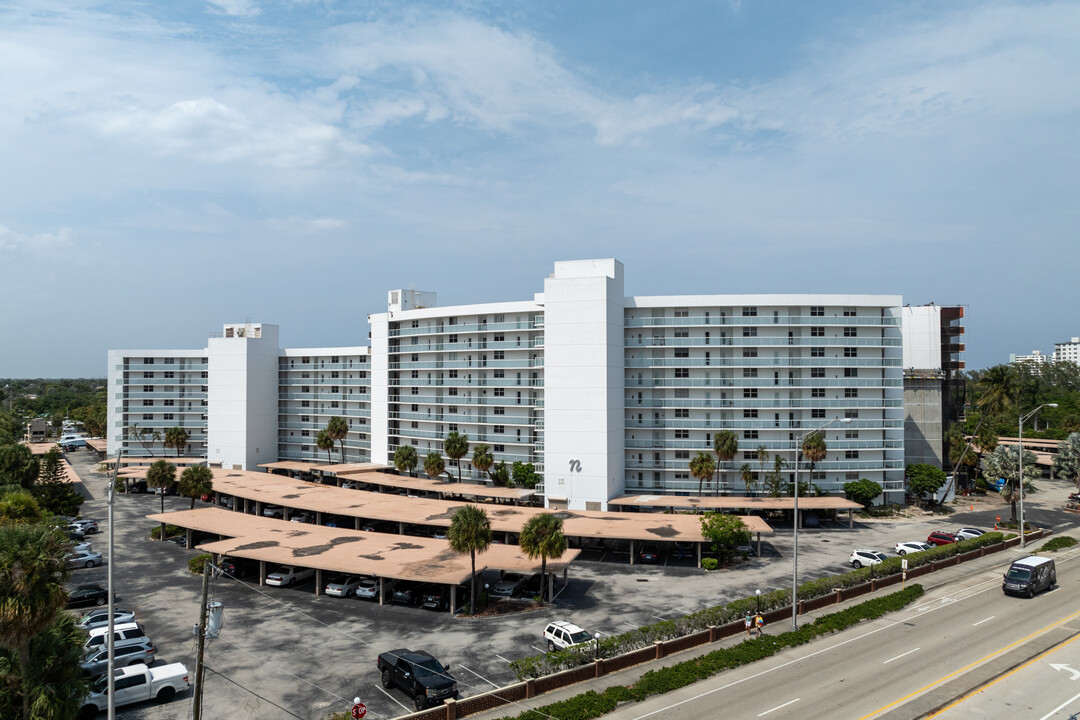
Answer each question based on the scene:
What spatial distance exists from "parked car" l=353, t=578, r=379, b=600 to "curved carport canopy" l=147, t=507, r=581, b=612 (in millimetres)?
1398

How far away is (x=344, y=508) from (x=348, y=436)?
41.9 m

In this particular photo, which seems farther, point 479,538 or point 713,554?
point 713,554

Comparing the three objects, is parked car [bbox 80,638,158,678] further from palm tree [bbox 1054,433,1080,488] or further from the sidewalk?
palm tree [bbox 1054,433,1080,488]

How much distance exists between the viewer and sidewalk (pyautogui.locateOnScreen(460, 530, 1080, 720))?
93.4 feet

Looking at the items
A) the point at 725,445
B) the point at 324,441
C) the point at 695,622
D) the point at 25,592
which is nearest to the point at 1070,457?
the point at 725,445

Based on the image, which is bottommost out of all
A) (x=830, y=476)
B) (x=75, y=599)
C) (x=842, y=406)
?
(x=75, y=599)

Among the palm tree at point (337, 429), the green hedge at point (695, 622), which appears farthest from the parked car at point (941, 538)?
the palm tree at point (337, 429)

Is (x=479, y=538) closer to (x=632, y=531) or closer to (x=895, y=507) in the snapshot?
(x=632, y=531)

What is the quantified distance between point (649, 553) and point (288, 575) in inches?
1213

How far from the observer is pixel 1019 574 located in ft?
141

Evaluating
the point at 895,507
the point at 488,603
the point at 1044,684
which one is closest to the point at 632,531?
the point at 488,603

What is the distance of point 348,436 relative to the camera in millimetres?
102188

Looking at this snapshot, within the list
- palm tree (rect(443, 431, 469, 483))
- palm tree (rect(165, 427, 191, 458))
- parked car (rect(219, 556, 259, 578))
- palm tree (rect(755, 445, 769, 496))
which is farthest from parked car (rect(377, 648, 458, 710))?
palm tree (rect(165, 427, 191, 458))

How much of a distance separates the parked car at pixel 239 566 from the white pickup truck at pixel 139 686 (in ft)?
67.3
